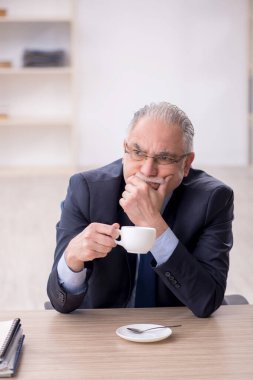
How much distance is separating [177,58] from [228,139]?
1.15 meters

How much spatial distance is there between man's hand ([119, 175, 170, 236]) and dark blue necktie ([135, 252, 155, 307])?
177 millimetres

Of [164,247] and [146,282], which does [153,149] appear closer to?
[164,247]

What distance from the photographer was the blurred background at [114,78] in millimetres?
8930

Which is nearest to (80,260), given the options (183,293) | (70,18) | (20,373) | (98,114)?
(183,293)

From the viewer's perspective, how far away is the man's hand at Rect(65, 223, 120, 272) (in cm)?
164

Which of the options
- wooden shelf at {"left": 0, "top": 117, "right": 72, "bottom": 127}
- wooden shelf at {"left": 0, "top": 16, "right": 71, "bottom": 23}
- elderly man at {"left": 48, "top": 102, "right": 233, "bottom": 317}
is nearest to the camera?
elderly man at {"left": 48, "top": 102, "right": 233, "bottom": 317}

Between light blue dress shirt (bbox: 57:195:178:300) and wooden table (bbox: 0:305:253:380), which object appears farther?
light blue dress shirt (bbox: 57:195:178:300)

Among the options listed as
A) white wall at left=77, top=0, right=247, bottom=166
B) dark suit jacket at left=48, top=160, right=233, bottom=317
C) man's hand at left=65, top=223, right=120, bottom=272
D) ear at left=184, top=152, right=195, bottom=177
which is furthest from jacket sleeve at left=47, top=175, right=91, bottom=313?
white wall at left=77, top=0, right=247, bottom=166

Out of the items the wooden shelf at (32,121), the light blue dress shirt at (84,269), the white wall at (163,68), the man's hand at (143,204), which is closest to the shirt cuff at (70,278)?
the light blue dress shirt at (84,269)

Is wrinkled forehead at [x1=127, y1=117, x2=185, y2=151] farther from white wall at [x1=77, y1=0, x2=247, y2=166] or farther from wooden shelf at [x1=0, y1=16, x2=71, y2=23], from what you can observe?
white wall at [x1=77, y1=0, x2=247, y2=166]

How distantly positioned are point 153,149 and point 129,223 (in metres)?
0.23

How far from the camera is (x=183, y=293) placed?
70.6 inches

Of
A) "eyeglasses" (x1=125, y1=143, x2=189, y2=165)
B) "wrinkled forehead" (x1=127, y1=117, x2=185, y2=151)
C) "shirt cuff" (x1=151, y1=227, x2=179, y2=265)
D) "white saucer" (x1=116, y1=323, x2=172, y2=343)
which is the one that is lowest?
"white saucer" (x1=116, y1=323, x2=172, y2=343)

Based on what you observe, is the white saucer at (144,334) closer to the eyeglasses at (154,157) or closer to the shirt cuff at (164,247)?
the shirt cuff at (164,247)
